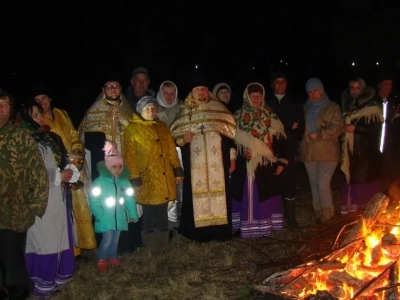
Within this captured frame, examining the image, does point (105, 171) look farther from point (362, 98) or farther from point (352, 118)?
point (362, 98)

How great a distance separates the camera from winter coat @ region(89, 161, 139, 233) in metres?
5.41

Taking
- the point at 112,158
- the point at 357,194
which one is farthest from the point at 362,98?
the point at 112,158

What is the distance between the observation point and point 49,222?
468 cm

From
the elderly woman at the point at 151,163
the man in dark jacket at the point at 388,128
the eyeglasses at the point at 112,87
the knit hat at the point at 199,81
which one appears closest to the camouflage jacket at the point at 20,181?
the elderly woman at the point at 151,163

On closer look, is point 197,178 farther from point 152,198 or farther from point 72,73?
point 72,73

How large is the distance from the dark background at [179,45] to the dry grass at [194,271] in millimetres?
14714

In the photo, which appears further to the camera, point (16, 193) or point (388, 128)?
point (388, 128)

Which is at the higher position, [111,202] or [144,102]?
[144,102]

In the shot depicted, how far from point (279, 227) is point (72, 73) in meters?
19.2

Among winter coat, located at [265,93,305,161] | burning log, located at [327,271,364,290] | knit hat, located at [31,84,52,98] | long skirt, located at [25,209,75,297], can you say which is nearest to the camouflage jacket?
long skirt, located at [25,209,75,297]

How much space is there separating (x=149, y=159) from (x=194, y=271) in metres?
1.42

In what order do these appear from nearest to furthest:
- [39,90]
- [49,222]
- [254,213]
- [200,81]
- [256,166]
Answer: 1. [49,222]
2. [39,90]
3. [200,81]
4. [256,166]
5. [254,213]

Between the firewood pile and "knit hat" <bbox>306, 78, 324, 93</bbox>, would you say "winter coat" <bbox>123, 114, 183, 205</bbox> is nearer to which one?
the firewood pile

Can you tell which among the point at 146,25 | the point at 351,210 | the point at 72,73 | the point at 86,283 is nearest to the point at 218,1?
the point at 146,25
